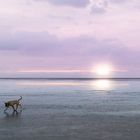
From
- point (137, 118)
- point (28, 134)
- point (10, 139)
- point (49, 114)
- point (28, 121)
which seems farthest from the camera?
point (49, 114)

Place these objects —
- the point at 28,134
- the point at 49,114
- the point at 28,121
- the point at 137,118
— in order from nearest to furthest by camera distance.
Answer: the point at 28,134 → the point at 28,121 → the point at 137,118 → the point at 49,114

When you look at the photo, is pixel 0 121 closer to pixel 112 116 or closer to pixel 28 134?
pixel 28 134

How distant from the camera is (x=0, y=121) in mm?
22094

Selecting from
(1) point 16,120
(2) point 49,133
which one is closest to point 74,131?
(2) point 49,133

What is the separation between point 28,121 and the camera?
2178 cm

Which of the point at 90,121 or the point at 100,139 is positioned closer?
the point at 100,139

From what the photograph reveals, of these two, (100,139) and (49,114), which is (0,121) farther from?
(100,139)

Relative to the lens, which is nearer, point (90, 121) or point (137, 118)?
point (90, 121)

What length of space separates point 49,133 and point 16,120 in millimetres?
4971

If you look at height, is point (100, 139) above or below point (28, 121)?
below

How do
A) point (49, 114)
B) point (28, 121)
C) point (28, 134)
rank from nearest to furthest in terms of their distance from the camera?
point (28, 134)
point (28, 121)
point (49, 114)

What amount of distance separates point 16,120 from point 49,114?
9.71 feet

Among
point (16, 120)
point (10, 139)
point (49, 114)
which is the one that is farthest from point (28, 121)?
point (10, 139)

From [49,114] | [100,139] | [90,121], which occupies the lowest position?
[100,139]
